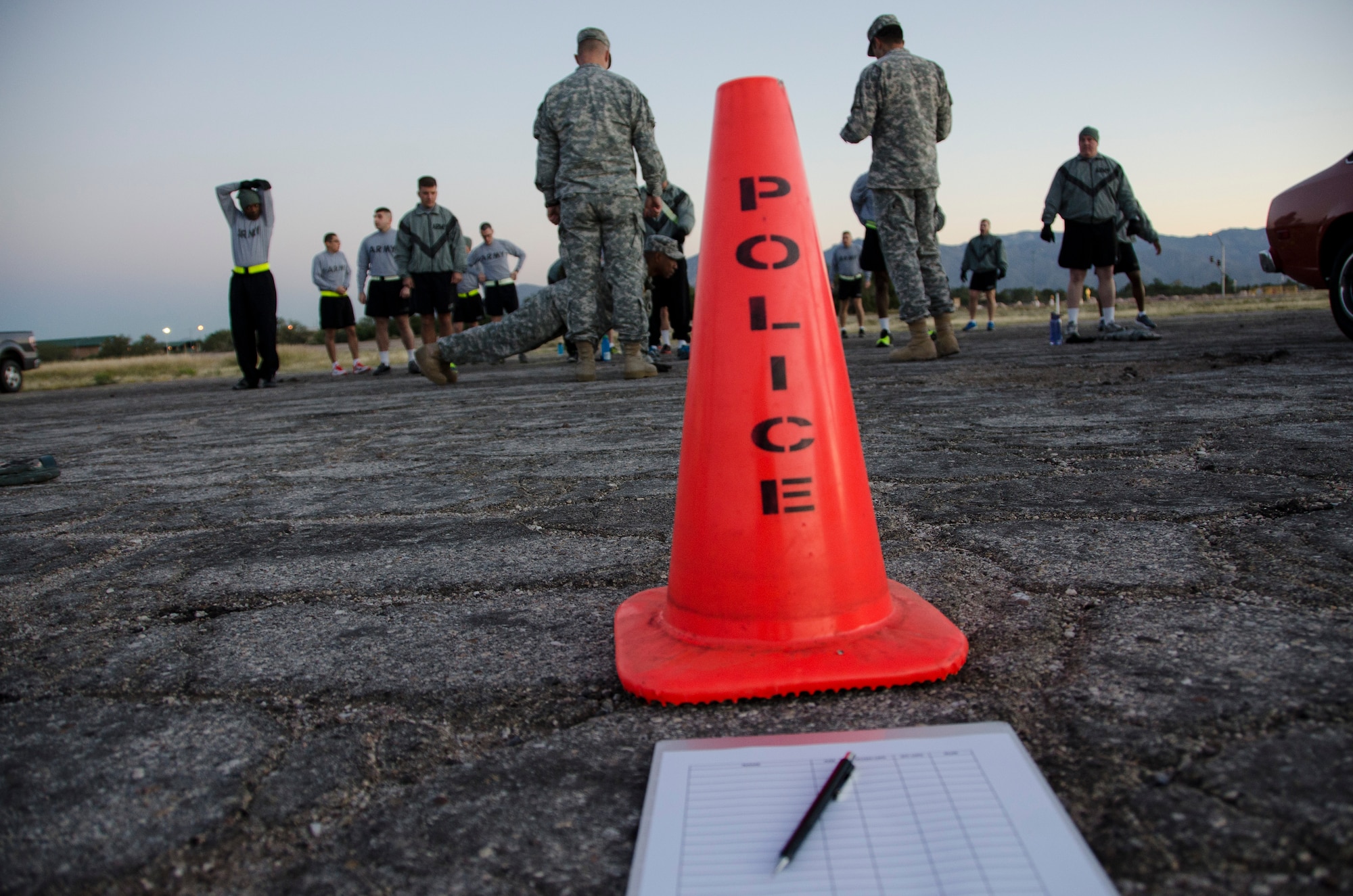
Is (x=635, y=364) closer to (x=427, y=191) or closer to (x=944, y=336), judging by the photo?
(x=944, y=336)

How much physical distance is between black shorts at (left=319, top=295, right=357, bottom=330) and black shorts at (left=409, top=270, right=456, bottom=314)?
2.20 metres

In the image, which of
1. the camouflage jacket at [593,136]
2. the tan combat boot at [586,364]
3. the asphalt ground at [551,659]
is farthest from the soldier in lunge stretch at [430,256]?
the asphalt ground at [551,659]

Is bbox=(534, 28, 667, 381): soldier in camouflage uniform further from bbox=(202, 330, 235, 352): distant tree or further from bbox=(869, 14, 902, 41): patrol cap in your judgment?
bbox=(202, 330, 235, 352): distant tree

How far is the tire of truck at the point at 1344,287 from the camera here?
14.4 ft

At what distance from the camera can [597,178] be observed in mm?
5223

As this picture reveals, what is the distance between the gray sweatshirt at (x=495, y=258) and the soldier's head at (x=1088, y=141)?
7.32 m

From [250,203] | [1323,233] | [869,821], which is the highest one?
[250,203]

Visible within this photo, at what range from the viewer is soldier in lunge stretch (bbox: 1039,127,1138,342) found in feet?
21.8

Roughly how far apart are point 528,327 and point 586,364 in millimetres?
506

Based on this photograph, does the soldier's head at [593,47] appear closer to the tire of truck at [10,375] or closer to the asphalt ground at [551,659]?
the asphalt ground at [551,659]

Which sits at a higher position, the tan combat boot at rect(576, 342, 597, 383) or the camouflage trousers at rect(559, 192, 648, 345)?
the camouflage trousers at rect(559, 192, 648, 345)

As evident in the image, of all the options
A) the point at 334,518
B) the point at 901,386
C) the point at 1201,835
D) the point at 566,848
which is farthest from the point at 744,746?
the point at 901,386

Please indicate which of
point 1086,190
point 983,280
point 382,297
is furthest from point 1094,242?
point 382,297

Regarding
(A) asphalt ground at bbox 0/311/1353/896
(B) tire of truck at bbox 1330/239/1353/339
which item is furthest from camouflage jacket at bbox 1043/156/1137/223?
(A) asphalt ground at bbox 0/311/1353/896
